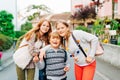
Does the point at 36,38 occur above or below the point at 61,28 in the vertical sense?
below

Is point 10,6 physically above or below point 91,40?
above

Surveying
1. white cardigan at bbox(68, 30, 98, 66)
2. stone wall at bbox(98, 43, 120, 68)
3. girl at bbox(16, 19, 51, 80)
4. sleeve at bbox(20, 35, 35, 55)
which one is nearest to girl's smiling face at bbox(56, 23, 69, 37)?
white cardigan at bbox(68, 30, 98, 66)

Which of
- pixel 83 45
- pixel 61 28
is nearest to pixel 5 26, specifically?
pixel 83 45

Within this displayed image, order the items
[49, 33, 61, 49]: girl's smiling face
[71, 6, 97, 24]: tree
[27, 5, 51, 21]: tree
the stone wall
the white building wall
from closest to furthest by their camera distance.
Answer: [49, 33, 61, 49]: girl's smiling face
the stone wall
the white building wall
[71, 6, 97, 24]: tree
[27, 5, 51, 21]: tree

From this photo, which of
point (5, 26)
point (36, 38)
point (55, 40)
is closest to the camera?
point (55, 40)

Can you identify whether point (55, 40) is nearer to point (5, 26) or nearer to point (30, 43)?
point (30, 43)

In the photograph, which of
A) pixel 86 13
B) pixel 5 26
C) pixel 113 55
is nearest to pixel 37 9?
pixel 86 13

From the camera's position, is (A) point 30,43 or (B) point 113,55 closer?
(A) point 30,43

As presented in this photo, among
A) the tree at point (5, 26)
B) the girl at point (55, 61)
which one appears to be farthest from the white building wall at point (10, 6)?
the girl at point (55, 61)

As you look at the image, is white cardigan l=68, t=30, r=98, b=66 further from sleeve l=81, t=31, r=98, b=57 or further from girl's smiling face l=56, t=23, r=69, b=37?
girl's smiling face l=56, t=23, r=69, b=37

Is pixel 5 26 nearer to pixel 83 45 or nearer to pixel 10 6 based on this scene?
pixel 10 6

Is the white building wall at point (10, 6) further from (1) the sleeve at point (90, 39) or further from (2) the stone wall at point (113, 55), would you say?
(1) the sleeve at point (90, 39)

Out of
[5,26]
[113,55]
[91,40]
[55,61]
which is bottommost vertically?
[113,55]

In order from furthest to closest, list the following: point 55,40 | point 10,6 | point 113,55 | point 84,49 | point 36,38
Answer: point 10,6
point 113,55
point 36,38
point 84,49
point 55,40
